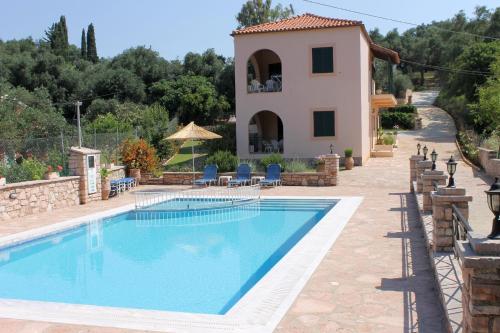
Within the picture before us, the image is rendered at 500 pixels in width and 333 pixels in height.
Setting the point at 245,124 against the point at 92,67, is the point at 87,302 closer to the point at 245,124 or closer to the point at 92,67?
the point at 245,124

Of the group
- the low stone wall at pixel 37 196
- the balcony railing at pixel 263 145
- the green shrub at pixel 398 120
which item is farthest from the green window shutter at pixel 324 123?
the green shrub at pixel 398 120

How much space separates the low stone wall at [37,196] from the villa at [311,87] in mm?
10490

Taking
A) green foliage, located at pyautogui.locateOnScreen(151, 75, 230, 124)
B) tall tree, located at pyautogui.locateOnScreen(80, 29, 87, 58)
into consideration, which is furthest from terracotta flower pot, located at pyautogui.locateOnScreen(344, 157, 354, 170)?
tall tree, located at pyautogui.locateOnScreen(80, 29, 87, 58)

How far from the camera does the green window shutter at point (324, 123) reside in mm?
23528

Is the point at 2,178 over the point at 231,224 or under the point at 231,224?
over

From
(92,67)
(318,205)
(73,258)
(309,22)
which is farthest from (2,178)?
(92,67)

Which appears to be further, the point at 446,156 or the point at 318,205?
the point at 446,156

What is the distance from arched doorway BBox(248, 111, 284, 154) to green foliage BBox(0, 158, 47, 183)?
38.8ft

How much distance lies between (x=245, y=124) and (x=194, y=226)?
1195 centimetres

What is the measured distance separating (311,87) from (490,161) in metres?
8.45

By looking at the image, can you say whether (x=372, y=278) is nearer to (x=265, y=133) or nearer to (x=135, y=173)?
(x=135, y=173)

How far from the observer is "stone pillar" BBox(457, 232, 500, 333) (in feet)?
12.2

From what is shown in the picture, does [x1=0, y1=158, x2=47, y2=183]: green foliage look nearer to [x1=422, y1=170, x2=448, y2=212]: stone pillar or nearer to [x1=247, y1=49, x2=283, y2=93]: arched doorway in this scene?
[x1=422, y1=170, x2=448, y2=212]: stone pillar

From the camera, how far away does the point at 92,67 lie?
1984 inches
